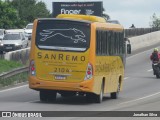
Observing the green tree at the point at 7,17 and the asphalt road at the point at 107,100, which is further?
the green tree at the point at 7,17

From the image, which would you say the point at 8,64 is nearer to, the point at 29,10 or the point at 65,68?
the point at 65,68

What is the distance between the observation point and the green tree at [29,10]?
121938mm

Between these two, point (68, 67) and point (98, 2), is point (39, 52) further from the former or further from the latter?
point (98, 2)

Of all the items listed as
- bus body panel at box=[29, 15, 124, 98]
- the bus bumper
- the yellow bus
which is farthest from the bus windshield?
the bus bumper

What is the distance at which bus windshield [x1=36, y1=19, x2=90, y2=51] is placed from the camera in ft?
83.9

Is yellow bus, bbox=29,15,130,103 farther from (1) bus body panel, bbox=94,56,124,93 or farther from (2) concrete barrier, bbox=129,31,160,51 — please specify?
(2) concrete barrier, bbox=129,31,160,51

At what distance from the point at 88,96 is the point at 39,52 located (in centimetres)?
242

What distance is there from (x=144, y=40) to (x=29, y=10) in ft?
182

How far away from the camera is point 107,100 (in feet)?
95.0

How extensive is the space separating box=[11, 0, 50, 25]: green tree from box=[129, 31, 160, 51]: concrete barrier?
147ft

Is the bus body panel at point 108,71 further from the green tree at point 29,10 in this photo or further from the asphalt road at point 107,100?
the green tree at point 29,10

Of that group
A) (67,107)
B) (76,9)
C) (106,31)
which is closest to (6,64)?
(106,31)

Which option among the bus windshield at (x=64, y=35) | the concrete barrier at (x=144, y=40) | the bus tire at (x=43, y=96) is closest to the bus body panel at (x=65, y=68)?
the bus windshield at (x=64, y=35)

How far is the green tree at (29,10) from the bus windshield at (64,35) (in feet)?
304
